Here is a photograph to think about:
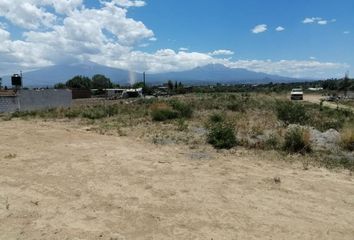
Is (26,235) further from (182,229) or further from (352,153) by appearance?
(352,153)

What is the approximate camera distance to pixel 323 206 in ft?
24.1

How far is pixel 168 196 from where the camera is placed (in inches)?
307

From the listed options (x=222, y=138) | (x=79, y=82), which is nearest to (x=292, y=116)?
(x=222, y=138)

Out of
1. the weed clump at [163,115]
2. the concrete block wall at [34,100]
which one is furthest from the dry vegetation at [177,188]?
the concrete block wall at [34,100]

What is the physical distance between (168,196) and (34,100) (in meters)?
36.9

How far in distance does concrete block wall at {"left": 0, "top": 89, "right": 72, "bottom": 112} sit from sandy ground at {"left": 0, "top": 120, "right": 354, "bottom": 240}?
26623 mm

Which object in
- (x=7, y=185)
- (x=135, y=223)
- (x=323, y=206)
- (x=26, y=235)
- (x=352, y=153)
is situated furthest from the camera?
(x=352, y=153)

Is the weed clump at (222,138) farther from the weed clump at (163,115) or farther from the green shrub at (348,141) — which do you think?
the weed clump at (163,115)

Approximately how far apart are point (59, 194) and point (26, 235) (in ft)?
6.60

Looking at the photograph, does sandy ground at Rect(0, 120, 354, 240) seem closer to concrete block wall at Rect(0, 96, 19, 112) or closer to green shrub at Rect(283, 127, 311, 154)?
green shrub at Rect(283, 127, 311, 154)

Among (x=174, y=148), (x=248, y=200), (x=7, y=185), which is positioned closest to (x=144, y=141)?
(x=174, y=148)

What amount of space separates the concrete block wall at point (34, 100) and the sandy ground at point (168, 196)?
87.3 ft

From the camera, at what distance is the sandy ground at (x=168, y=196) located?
20.2 feet

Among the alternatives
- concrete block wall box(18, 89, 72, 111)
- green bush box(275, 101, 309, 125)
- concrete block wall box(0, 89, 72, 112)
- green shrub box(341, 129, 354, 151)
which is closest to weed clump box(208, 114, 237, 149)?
green shrub box(341, 129, 354, 151)
